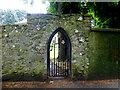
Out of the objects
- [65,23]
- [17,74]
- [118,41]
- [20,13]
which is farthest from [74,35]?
[20,13]

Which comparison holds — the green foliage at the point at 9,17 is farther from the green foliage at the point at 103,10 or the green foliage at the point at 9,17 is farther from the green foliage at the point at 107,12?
the green foliage at the point at 107,12

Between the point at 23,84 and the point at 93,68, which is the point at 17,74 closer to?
the point at 23,84

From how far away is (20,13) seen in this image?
38812mm

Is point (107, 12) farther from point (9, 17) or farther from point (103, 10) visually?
point (9, 17)

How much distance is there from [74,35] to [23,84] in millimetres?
2889

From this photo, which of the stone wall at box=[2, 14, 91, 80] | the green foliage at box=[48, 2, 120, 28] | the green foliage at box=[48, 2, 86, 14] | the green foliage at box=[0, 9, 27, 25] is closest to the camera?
the stone wall at box=[2, 14, 91, 80]

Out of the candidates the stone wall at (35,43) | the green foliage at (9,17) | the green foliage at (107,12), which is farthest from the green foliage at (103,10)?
the green foliage at (9,17)

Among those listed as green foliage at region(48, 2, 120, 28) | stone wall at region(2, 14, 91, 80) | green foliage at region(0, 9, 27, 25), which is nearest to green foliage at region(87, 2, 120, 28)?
green foliage at region(48, 2, 120, 28)

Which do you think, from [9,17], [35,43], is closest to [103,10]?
[35,43]

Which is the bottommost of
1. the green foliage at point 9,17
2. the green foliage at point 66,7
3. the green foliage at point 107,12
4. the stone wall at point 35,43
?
the stone wall at point 35,43

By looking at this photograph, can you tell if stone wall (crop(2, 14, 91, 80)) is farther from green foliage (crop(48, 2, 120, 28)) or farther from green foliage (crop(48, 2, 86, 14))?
green foliage (crop(48, 2, 86, 14))

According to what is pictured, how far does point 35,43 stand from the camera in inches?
210

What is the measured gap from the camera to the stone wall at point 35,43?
5301 millimetres

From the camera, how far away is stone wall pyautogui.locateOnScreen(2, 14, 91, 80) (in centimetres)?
530
